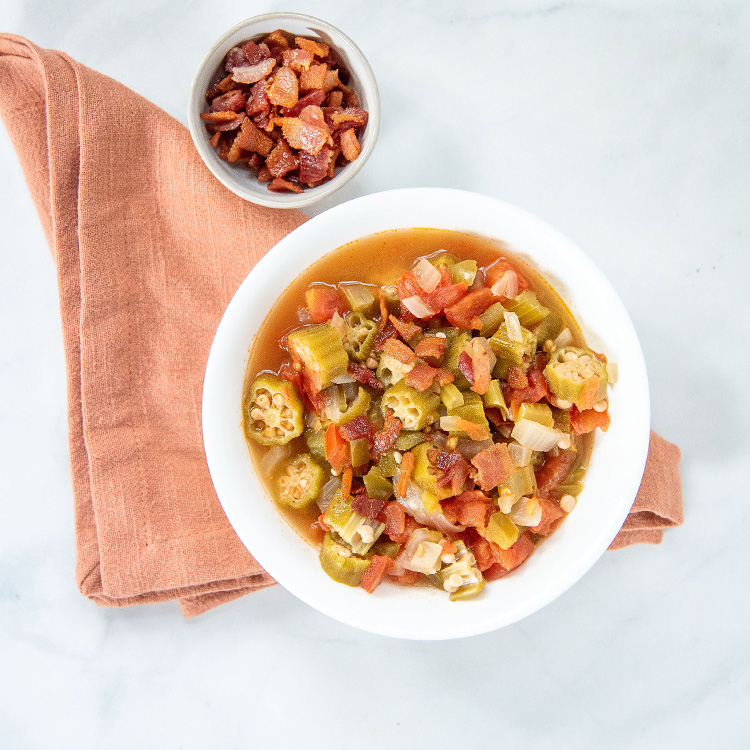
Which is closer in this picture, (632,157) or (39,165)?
(39,165)

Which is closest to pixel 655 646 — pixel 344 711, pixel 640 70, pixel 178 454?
pixel 344 711

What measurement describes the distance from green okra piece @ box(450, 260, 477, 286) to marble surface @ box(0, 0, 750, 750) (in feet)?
2.42

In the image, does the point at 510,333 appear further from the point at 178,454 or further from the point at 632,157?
the point at 178,454

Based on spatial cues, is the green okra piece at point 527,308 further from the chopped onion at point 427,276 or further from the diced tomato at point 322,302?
the diced tomato at point 322,302

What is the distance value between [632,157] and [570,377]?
135cm

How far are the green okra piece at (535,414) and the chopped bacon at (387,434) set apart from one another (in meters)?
0.45

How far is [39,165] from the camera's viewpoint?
303 centimetres

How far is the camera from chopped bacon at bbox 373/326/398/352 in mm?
2619

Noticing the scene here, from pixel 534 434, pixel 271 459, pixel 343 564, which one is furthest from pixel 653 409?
pixel 271 459

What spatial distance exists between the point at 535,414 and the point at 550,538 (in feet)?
1.66

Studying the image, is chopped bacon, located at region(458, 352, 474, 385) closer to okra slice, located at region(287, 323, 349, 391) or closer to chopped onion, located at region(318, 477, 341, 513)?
okra slice, located at region(287, 323, 349, 391)

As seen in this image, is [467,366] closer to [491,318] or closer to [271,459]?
[491,318]

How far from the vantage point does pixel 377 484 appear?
260 centimetres

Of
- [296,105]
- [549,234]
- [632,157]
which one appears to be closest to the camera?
[549,234]
